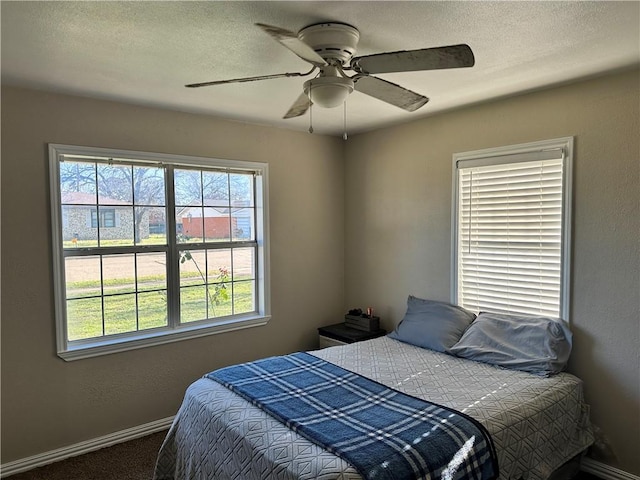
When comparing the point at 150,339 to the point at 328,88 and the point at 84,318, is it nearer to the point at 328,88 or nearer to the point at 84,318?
Result: the point at 84,318

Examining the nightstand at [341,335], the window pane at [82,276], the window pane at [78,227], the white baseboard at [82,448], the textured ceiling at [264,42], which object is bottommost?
the white baseboard at [82,448]

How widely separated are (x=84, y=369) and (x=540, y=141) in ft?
11.4

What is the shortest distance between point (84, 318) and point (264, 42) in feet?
7.42

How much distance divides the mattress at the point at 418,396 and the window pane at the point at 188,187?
1495 mm

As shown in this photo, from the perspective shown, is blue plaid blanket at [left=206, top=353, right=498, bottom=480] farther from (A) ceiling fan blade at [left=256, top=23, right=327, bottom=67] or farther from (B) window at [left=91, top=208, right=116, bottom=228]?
(A) ceiling fan blade at [left=256, top=23, right=327, bottom=67]

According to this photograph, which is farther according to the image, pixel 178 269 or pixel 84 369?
pixel 178 269

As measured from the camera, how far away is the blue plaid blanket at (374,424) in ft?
5.76

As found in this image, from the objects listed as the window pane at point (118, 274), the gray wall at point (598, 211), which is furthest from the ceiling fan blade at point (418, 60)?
the window pane at point (118, 274)

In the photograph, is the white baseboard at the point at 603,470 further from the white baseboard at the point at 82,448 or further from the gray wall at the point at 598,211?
the white baseboard at the point at 82,448

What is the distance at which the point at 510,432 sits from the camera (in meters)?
2.10

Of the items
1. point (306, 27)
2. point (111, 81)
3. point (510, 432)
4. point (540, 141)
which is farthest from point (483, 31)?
point (111, 81)

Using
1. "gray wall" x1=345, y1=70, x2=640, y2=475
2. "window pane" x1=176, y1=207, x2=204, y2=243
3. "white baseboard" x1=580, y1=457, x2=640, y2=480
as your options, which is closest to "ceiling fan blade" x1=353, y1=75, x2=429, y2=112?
"gray wall" x1=345, y1=70, x2=640, y2=475

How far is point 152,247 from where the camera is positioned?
3.26 metres

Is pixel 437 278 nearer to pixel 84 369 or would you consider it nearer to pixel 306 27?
pixel 306 27
